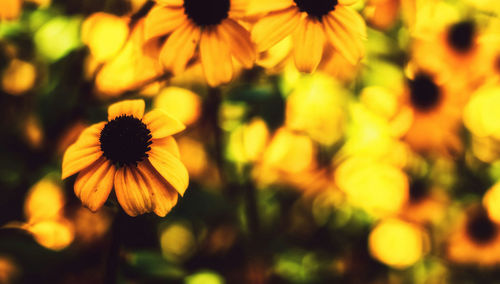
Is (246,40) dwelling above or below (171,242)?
above

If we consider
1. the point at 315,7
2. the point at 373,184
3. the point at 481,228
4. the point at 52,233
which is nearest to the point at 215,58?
the point at 315,7

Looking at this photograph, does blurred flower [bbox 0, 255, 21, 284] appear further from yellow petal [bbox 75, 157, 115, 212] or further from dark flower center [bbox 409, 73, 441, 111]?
dark flower center [bbox 409, 73, 441, 111]

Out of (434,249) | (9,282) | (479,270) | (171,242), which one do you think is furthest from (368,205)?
(9,282)

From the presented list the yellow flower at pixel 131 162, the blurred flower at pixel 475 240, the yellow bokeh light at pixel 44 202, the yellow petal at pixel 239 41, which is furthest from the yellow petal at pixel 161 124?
the blurred flower at pixel 475 240

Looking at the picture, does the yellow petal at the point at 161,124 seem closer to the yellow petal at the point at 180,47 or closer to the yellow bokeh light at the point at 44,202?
the yellow petal at the point at 180,47

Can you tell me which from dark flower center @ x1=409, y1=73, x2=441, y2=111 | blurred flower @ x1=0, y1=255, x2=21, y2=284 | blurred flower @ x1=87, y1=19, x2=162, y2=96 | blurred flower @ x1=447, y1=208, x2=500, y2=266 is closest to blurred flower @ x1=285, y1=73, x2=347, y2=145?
dark flower center @ x1=409, y1=73, x2=441, y2=111

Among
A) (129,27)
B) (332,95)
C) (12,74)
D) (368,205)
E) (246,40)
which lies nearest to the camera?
(246,40)

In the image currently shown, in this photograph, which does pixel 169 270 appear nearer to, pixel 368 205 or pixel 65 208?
A: pixel 65 208
